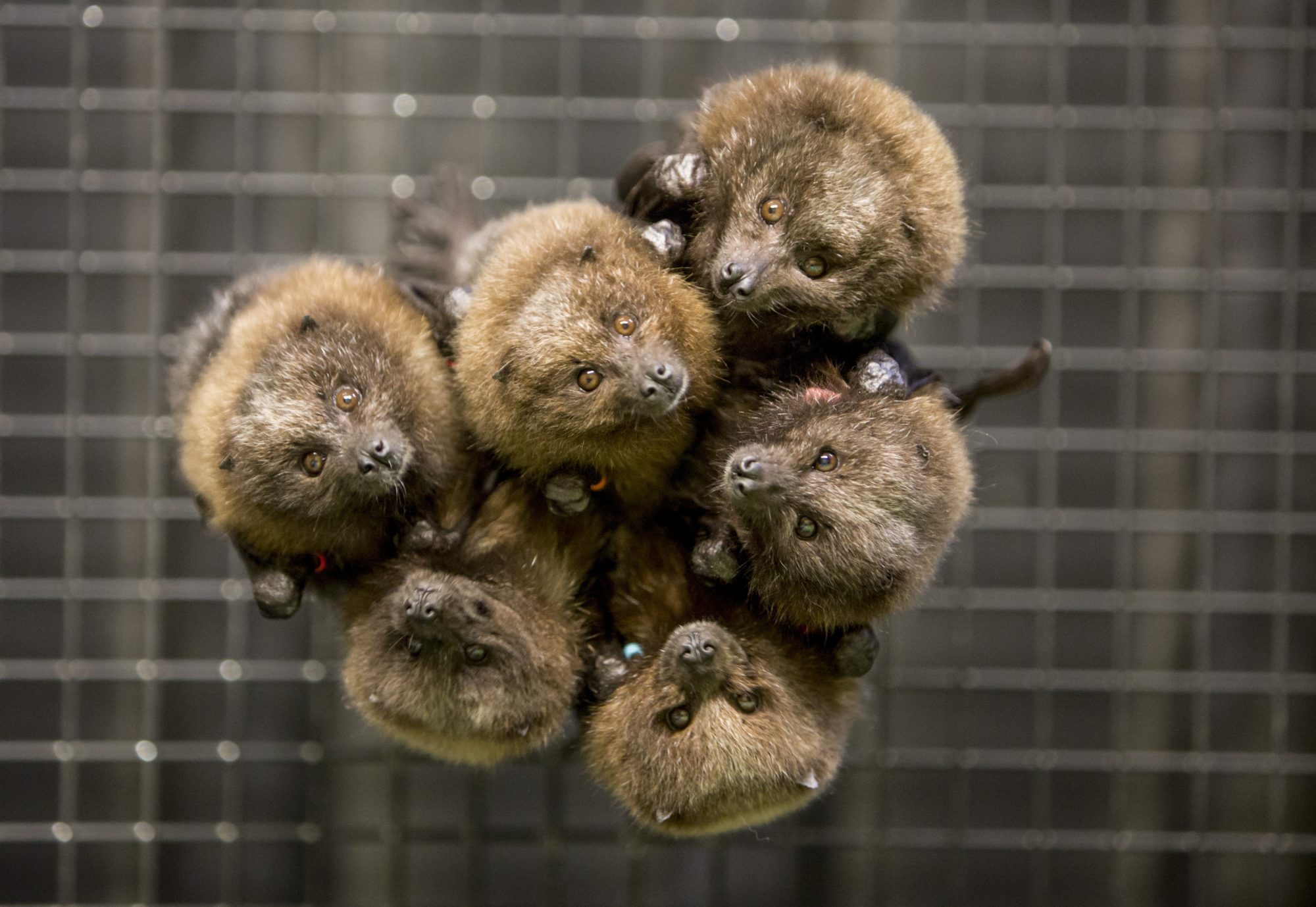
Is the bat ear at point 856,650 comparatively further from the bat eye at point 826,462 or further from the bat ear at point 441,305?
the bat ear at point 441,305

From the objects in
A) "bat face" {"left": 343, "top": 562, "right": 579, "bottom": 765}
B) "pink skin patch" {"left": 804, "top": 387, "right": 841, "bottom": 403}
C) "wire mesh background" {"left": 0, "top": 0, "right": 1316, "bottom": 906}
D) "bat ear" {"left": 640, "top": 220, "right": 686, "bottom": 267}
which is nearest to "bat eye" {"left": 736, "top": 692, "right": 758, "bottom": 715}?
"bat face" {"left": 343, "top": 562, "right": 579, "bottom": 765}

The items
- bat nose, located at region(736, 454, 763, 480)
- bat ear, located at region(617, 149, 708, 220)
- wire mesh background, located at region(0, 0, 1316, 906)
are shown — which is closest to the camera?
bat nose, located at region(736, 454, 763, 480)

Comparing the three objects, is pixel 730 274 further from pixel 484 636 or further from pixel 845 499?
pixel 484 636

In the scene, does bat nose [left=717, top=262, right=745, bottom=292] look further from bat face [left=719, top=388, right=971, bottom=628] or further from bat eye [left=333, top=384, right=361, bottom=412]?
bat eye [left=333, top=384, right=361, bottom=412]

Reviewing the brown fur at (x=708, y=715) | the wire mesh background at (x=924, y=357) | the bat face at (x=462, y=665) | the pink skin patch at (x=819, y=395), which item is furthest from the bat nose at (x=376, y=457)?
the wire mesh background at (x=924, y=357)

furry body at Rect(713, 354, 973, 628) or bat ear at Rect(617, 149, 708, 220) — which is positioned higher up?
bat ear at Rect(617, 149, 708, 220)

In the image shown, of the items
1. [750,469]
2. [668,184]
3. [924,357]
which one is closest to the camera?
[750,469]

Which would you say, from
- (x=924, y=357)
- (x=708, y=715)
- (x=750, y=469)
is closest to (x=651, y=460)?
(x=750, y=469)
